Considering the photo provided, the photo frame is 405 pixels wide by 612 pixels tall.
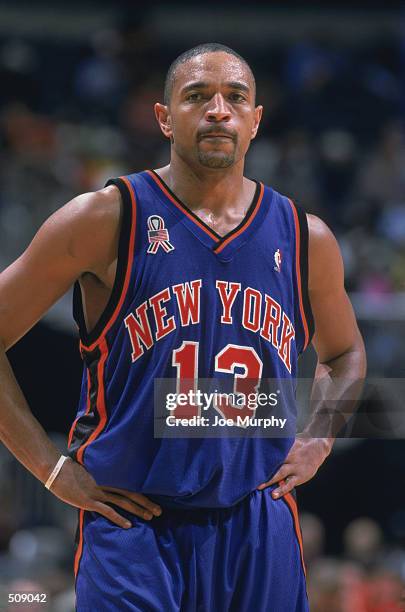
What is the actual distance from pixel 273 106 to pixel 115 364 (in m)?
7.33

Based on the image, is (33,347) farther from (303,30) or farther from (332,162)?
(303,30)

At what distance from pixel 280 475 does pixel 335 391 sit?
0.53 m

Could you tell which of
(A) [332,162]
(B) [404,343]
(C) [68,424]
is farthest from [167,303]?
(A) [332,162]

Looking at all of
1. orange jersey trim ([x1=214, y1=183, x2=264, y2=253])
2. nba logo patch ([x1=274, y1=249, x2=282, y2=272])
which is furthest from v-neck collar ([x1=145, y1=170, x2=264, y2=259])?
nba logo patch ([x1=274, y1=249, x2=282, y2=272])

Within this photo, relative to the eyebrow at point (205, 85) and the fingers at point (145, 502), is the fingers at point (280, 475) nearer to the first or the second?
the fingers at point (145, 502)

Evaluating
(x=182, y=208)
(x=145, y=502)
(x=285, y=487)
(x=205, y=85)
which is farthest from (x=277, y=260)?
(x=145, y=502)

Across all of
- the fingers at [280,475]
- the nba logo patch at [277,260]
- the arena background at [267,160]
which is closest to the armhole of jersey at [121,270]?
the nba logo patch at [277,260]

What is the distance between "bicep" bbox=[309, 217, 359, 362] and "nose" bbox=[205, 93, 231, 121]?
0.51m

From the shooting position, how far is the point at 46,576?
5.78m

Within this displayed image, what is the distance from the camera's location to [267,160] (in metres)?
9.85

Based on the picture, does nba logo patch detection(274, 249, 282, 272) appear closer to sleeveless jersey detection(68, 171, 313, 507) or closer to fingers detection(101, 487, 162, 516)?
sleeveless jersey detection(68, 171, 313, 507)

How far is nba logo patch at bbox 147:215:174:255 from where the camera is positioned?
3.50 metres

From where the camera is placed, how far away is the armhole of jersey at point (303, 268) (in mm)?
3708

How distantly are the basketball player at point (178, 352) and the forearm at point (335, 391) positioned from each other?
27 cm
